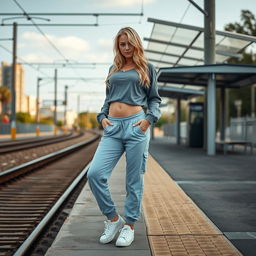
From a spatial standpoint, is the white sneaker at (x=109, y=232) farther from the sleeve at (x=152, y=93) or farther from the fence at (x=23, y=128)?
the fence at (x=23, y=128)

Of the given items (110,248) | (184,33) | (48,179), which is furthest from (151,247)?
(184,33)

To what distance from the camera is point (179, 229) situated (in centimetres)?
435

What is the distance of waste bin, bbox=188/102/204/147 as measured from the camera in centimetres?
2127

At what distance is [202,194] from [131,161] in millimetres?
3587

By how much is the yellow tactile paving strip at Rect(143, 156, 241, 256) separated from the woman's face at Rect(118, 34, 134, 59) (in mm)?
1668

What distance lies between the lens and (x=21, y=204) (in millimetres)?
6289

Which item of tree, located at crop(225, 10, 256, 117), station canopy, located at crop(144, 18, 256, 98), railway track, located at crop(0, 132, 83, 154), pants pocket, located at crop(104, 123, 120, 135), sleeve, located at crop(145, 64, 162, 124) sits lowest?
railway track, located at crop(0, 132, 83, 154)

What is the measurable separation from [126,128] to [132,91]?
32cm

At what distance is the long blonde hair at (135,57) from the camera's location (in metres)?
3.62

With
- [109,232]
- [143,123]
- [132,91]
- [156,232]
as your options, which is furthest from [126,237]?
[132,91]

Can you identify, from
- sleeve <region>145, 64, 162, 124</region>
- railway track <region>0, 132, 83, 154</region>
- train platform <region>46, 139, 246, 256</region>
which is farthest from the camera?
railway track <region>0, 132, 83, 154</region>

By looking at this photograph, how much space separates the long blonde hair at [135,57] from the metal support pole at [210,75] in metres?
12.5

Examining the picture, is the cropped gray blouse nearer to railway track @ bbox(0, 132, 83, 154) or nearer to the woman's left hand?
the woman's left hand

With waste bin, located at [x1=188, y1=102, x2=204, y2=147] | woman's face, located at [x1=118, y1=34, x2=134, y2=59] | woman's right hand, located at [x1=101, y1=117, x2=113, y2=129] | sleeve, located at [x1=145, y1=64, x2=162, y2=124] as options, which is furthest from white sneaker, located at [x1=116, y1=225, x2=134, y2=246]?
waste bin, located at [x1=188, y1=102, x2=204, y2=147]
